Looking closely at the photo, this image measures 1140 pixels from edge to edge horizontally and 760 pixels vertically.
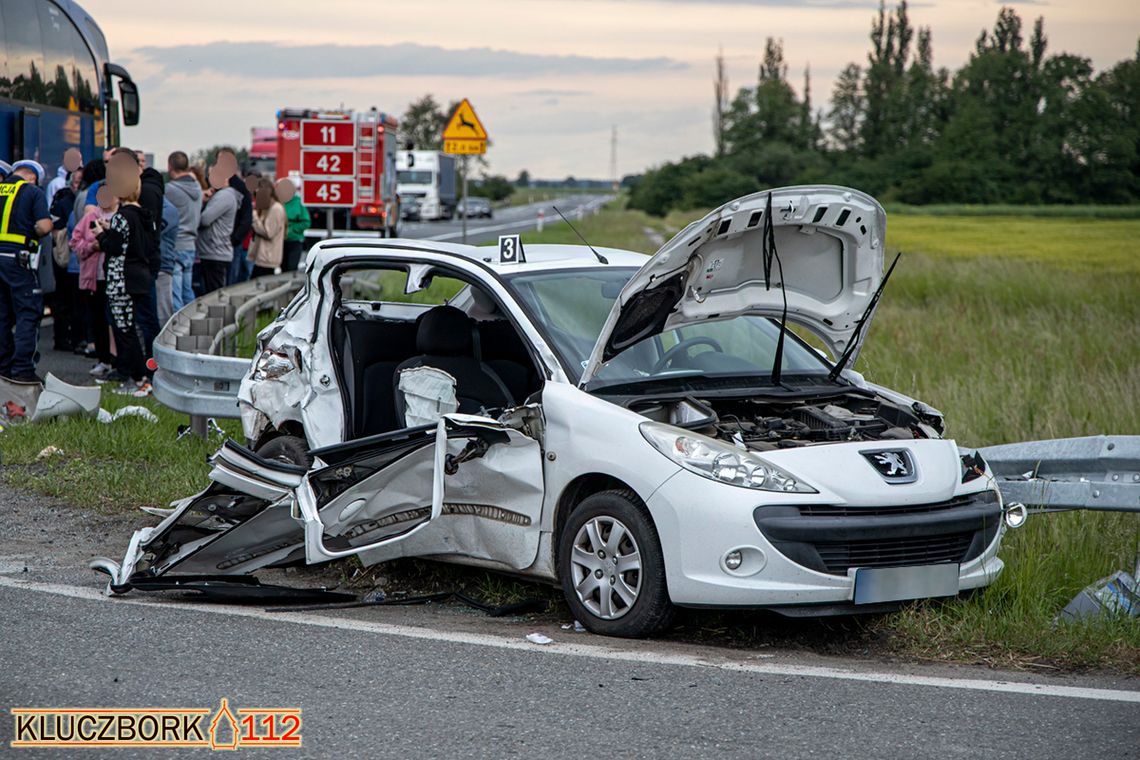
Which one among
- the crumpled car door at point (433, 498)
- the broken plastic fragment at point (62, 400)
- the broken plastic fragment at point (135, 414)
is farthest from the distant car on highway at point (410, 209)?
the crumpled car door at point (433, 498)

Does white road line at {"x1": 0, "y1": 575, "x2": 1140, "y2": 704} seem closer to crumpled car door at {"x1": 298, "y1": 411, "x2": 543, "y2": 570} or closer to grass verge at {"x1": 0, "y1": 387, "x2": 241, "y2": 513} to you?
crumpled car door at {"x1": 298, "y1": 411, "x2": 543, "y2": 570}

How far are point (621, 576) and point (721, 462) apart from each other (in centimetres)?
65

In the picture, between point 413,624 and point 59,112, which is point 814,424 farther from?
point 59,112

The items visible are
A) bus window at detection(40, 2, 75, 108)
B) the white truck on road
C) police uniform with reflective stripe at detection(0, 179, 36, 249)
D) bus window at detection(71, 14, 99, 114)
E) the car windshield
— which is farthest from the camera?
the white truck on road

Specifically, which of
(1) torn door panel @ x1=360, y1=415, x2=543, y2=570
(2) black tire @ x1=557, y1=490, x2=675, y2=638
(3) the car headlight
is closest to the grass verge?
(1) torn door panel @ x1=360, y1=415, x2=543, y2=570

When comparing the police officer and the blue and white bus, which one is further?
the blue and white bus

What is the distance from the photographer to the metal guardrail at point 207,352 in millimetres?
9023

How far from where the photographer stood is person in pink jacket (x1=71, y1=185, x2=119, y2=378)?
508 inches

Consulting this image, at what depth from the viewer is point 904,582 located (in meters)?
5.66

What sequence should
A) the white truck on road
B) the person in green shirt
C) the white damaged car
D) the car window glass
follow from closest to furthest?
1. the white damaged car
2. the car window glass
3. the person in green shirt
4. the white truck on road

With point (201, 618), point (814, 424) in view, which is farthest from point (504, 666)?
point (814, 424)

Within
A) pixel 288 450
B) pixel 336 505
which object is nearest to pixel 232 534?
pixel 336 505

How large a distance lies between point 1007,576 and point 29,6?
599 inches

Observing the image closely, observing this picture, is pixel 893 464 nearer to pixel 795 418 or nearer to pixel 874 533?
pixel 874 533
